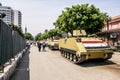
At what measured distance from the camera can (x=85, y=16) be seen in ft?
111

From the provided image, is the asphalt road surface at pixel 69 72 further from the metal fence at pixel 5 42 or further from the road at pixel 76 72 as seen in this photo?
the metal fence at pixel 5 42

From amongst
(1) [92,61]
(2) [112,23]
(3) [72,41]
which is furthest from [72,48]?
(2) [112,23]

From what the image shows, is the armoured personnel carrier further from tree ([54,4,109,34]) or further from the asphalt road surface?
tree ([54,4,109,34])

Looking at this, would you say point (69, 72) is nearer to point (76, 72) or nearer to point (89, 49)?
point (76, 72)

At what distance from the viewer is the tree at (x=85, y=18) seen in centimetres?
3412

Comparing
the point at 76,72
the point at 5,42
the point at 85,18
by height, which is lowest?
the point at 76,72

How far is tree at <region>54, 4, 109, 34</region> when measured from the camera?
112 feet

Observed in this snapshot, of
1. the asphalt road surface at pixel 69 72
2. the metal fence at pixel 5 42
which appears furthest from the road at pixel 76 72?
the metal fence at pixel 5 42

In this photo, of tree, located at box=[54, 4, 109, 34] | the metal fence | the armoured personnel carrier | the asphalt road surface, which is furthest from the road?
tree, located at box=[54, 4, 109, 34]

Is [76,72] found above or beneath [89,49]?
beneath

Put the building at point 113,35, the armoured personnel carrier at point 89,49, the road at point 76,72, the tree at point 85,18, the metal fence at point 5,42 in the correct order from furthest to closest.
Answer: the tree at point 85,18 → the building at point 113,35 → the armoured personnel carrier at point 89,49 → the road at point 76,72 → the metal fence at point 5,42

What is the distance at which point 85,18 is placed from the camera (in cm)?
3381

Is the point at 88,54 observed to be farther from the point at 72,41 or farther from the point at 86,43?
the point at 72,41

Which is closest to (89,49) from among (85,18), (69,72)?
(69,72)
